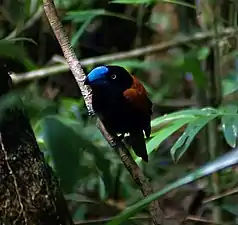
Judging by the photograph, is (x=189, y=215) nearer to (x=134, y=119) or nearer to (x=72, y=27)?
(x=134, y=119)

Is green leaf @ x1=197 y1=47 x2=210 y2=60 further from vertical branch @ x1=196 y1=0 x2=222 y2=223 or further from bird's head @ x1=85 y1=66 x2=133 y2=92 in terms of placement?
bird's head @ x1=85 y1=66 x2=133 y2=92

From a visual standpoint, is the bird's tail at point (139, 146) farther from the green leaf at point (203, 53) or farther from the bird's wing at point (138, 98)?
the green leaf at point (203, 53)

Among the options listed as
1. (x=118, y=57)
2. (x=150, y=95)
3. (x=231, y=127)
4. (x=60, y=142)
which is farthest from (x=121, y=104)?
(x=118, y=57)

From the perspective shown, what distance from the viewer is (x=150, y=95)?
2457 mm

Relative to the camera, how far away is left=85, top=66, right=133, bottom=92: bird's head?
4.96 feet

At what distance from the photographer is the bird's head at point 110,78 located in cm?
151

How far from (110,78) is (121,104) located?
78 millimetres

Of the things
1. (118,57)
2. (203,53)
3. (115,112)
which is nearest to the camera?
(115,112)

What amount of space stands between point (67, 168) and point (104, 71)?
632 mm

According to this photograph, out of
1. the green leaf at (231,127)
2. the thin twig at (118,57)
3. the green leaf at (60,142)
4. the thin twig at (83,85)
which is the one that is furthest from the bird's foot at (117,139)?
the thin twig at (118,57)

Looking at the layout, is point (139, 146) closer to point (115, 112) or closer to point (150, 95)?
point (115, 112)

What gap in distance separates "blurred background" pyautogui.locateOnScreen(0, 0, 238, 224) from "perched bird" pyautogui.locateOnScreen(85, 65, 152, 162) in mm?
79

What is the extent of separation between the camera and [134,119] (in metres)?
1.60

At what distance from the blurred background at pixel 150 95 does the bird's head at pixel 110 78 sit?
13cm
